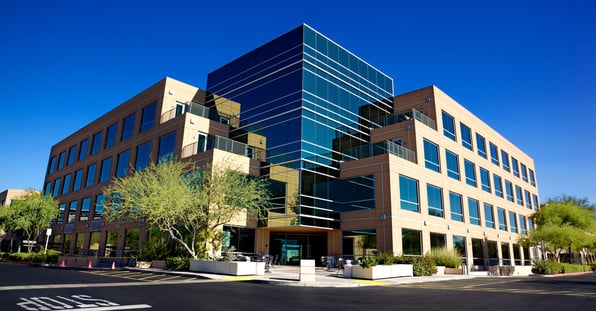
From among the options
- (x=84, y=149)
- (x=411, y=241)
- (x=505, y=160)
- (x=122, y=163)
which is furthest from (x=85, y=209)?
(x=505, y=160)

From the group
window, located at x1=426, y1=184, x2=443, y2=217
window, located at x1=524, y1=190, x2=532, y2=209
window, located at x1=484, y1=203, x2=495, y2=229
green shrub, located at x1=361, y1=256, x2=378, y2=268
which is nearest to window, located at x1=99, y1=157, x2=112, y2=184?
green shrub, located at x1=361, y1=256, x2=378, y2=268

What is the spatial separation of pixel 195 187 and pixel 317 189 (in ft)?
30.5

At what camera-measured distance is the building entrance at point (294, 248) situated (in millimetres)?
31062

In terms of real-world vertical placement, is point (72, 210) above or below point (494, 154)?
below

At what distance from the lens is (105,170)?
4275 centimetres

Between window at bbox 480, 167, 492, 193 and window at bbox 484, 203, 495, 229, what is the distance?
6.19 feet

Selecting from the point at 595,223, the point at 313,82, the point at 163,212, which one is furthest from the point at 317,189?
the point at 595,223

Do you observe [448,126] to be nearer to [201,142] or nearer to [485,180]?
[485,180]

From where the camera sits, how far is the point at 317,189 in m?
29.5

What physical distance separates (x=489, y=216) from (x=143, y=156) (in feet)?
123

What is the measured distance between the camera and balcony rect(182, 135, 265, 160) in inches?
1170

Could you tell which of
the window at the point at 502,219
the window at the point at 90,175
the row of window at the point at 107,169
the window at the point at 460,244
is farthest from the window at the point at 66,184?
the window at the point at 502,219

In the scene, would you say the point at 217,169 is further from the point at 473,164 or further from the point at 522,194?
the point at 522,194

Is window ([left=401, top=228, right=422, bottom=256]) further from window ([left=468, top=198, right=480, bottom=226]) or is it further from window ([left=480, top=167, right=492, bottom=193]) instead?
window ([left=480, top=167, right=492, bottom=193])
